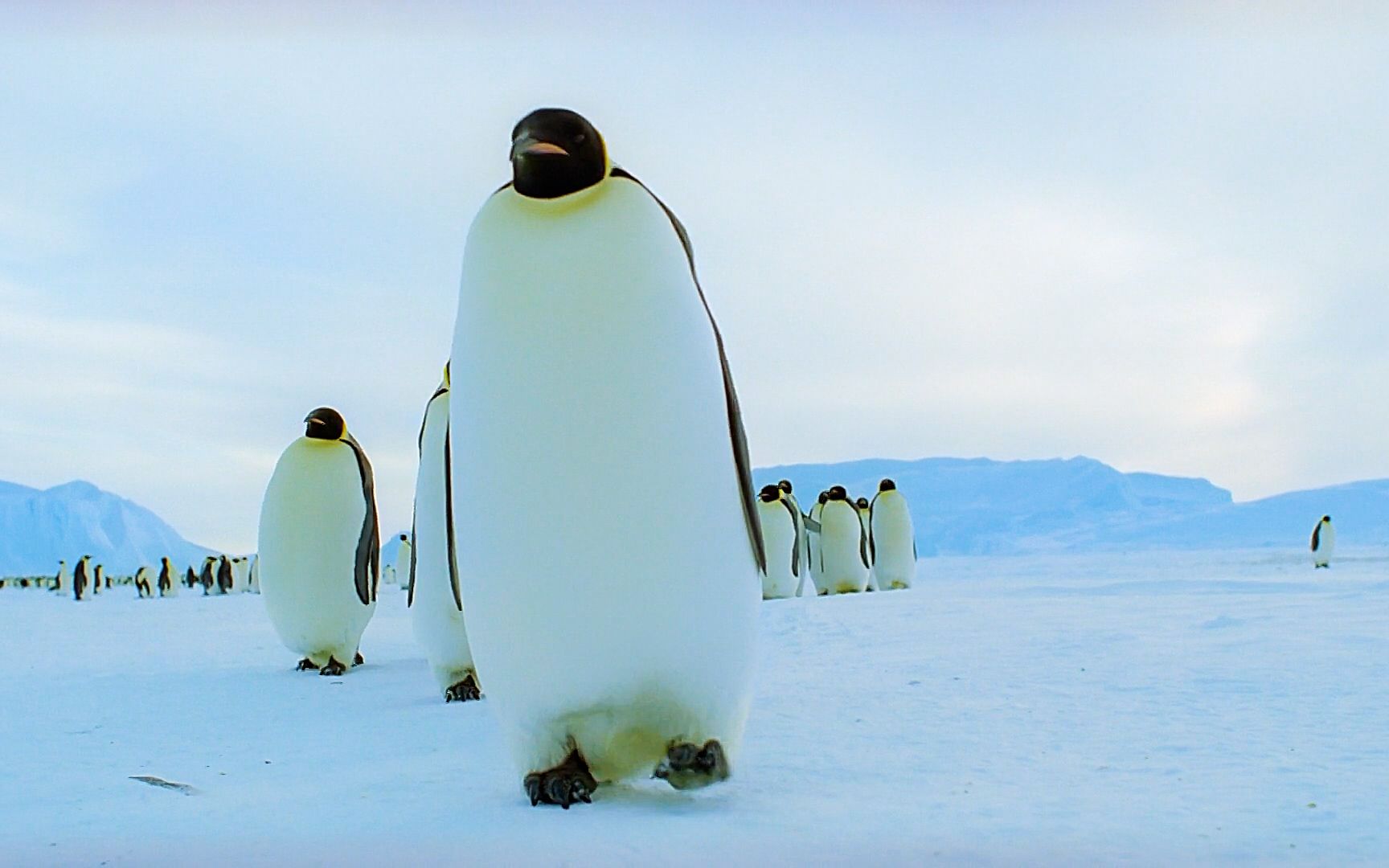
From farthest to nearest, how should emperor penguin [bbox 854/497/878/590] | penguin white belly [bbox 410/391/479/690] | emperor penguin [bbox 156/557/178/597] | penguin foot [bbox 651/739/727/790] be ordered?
emperor penguin [bbox 156/557/178/597] → emperor penguin [bbox 854/497/878/590] → penguin white belly [bbox 410/391/479/690] → penguin foot [bbox 651/739/727/790]

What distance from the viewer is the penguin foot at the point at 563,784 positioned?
3254 mm

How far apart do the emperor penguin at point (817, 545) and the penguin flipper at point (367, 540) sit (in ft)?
30.5

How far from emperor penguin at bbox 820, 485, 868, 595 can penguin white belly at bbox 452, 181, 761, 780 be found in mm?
14075

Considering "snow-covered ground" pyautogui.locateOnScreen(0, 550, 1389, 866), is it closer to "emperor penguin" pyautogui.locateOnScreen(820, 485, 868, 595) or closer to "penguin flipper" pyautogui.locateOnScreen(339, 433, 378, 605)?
"penguin flipper" pyautogui.locateOnScreen(339, 433, 378, 605)


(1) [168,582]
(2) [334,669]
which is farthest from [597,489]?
(1) [168,582]

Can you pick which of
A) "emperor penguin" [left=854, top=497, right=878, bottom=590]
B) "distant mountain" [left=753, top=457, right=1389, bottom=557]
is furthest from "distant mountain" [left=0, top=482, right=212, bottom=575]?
"emperor penguin" [left=854, top=497, right=878, bottom=590]

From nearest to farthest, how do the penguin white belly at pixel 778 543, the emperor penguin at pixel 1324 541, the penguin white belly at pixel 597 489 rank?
the penguin white belly at pixel 597 489
the penguin white belly at pixel 778 543
the emperor penguin at pixel 1324 541

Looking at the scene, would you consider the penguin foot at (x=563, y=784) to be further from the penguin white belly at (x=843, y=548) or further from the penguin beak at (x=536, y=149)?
the penguin white belly at (x=843, y=548)

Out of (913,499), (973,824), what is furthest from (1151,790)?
(913,499)

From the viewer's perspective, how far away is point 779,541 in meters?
15.9

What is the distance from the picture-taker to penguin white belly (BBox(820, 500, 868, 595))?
56.7ft

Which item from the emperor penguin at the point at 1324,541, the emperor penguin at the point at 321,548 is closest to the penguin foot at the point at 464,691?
the emperor penguin at the point at 321,548

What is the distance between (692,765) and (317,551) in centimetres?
558

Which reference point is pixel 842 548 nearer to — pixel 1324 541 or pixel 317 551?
pixel 1324 541
